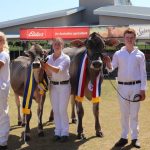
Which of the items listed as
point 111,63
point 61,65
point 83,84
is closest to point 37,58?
point 61,65

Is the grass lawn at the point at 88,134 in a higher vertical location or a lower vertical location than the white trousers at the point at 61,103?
lower

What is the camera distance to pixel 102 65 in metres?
7.46

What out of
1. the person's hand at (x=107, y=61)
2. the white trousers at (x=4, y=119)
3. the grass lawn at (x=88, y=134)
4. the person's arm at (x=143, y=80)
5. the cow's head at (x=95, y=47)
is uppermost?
the cow's head at (x=95, y=47)

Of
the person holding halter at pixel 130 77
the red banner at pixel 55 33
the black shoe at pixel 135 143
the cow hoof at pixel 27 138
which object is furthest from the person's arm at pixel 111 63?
the red banner at pixel 55 33

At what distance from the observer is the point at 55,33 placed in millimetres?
26156

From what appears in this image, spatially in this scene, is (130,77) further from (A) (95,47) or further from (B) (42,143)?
(B) (42,143)

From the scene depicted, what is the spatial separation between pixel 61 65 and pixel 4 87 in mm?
1155

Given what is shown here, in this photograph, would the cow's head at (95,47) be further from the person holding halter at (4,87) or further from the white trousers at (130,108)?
the person holding halter at (4,87)

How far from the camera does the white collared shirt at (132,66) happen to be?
6.83 meters

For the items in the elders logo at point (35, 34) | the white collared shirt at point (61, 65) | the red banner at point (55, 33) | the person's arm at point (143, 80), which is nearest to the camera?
the person's arm at point (143, 80)

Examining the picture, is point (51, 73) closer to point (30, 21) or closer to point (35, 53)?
point (35, 53)

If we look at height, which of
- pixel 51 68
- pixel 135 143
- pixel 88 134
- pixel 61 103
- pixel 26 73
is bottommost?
pixel 88 134

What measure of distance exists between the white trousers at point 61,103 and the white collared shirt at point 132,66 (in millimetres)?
1217

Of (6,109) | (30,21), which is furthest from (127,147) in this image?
(30,21)
